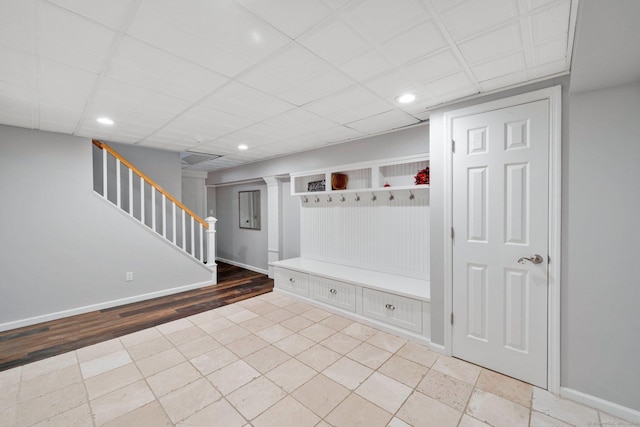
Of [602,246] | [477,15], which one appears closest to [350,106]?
[477,15]

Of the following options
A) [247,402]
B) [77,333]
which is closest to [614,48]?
[247,402]

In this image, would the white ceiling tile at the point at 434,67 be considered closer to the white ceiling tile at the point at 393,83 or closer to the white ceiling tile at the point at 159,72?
the white ceiling tile at the point at 393,83

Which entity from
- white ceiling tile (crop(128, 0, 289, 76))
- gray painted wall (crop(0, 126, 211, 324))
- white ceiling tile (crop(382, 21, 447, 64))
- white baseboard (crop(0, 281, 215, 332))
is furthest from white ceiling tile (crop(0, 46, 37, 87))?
white baseboard (crop(0, 281, 215, 332))

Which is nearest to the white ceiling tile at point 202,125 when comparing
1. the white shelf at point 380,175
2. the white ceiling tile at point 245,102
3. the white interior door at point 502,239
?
the white ceiling tile at point 245,102

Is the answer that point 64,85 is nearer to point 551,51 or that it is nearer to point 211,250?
point 211,250

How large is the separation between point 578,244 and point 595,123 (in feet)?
2.79

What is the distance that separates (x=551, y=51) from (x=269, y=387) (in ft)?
10.1

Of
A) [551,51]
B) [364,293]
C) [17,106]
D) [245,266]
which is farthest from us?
[245,266]

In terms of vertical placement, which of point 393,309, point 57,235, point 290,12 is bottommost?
point 393,309

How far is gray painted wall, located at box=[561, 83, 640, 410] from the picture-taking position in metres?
1.72

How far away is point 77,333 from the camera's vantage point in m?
2.97

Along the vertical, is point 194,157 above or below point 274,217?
above

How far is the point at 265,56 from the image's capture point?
1.68 meters

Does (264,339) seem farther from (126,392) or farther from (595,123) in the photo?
(595,123)
